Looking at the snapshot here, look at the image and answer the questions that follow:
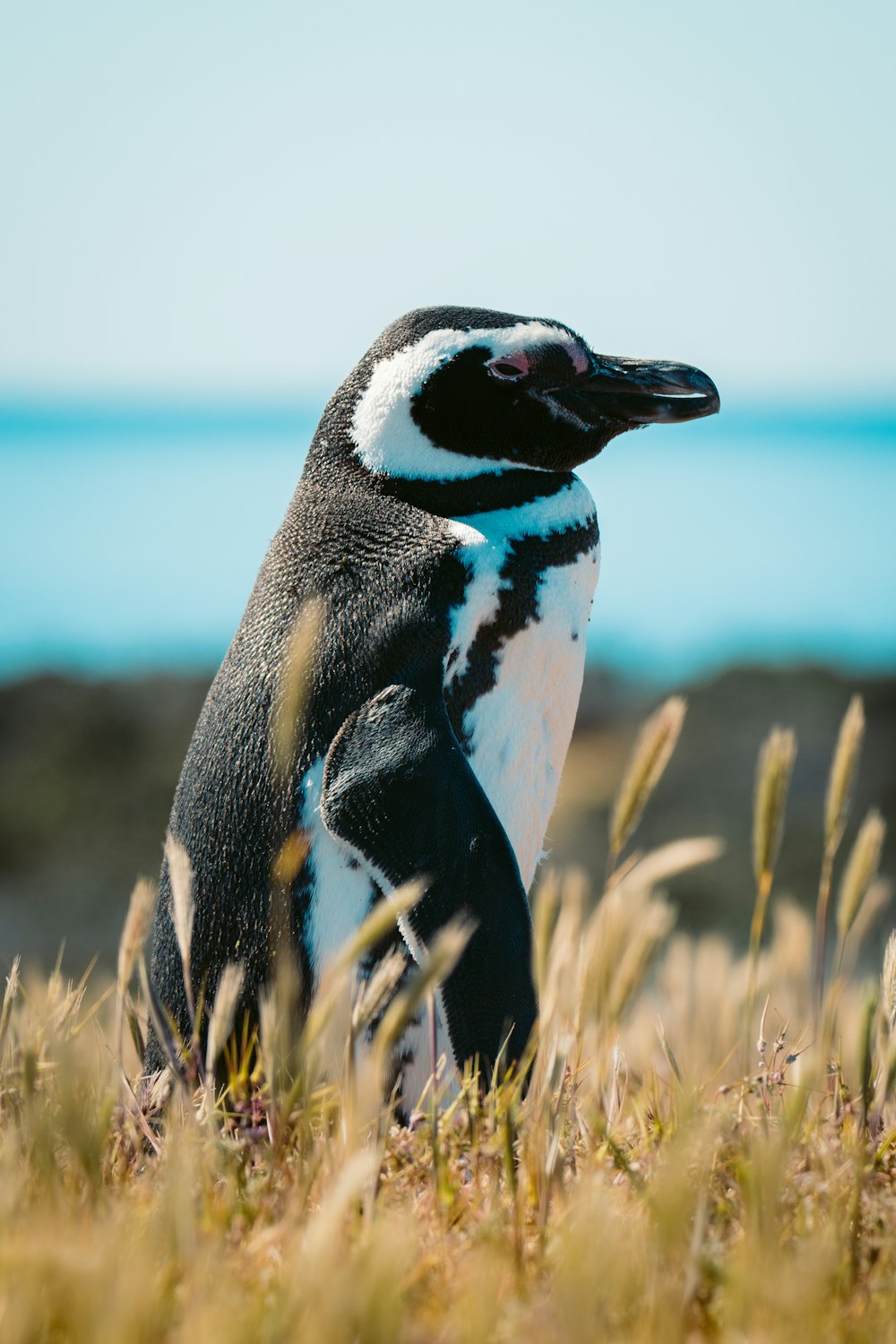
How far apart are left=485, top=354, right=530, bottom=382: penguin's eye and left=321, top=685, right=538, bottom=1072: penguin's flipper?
0.67 m

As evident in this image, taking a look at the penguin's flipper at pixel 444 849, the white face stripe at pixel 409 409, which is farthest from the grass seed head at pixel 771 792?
the white face stripe at pixel 409 409

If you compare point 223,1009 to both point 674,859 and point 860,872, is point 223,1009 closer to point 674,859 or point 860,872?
point 674,859

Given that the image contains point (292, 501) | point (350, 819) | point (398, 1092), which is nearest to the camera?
point (350, 819)

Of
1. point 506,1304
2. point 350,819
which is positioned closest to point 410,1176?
point 506,1304

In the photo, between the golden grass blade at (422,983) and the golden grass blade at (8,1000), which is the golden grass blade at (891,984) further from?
the golden grass blade at (8,1000)

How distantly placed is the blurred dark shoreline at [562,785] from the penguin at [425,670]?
17.7 ft

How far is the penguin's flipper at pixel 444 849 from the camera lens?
78.8 inches

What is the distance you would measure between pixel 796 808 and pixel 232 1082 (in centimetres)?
761

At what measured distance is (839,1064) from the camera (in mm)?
1792

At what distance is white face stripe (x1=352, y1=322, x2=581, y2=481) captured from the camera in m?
2.39

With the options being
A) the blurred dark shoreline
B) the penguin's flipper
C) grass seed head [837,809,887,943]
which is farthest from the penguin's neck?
the blurred dark shoreline

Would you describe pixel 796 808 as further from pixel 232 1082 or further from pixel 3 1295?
pixel 3 1295

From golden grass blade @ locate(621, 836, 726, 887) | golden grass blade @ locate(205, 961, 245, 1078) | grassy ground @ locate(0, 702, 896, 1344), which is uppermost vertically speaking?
golden grass blade @ locate(621, 836, 726, 887)

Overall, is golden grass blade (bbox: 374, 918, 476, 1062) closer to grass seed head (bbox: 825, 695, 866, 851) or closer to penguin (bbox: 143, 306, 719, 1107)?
grass seed head (bbox: 825, 695, 866, 851)
